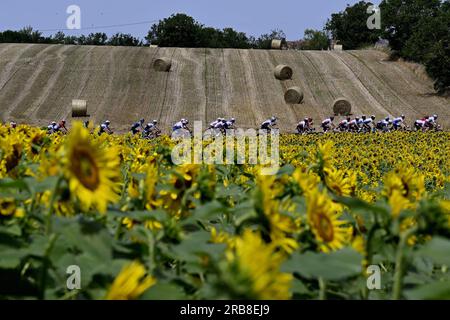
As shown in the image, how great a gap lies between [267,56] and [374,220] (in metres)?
34.6

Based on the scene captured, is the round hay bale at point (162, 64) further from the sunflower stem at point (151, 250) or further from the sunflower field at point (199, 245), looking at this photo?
the sunflower stem at point (151, 250)

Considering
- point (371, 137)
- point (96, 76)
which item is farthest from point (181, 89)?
point (371, 137)

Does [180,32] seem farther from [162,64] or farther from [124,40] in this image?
[162,64]

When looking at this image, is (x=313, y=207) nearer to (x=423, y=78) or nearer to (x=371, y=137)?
(x=371, y=137)

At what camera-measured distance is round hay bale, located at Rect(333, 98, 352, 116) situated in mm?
27422

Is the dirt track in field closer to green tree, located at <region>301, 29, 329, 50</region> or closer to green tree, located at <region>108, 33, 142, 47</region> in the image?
green tree, located at <region>108, 33, 142, 47</region>

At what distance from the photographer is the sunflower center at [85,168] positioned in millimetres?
1330

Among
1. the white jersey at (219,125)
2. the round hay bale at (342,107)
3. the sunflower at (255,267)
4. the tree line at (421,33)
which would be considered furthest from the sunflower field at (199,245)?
the tree line at (421,33)

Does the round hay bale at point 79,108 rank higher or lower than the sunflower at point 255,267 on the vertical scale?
higher

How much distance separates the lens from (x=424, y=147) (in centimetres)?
1316

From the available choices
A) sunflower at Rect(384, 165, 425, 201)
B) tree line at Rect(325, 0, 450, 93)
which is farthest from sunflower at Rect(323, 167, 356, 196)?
tree line at Rect(325, 0, 450, 93)

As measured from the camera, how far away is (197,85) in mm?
30281

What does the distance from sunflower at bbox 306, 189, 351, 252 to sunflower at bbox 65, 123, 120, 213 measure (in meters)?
0.40

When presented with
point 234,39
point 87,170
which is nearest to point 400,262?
point 87,170
